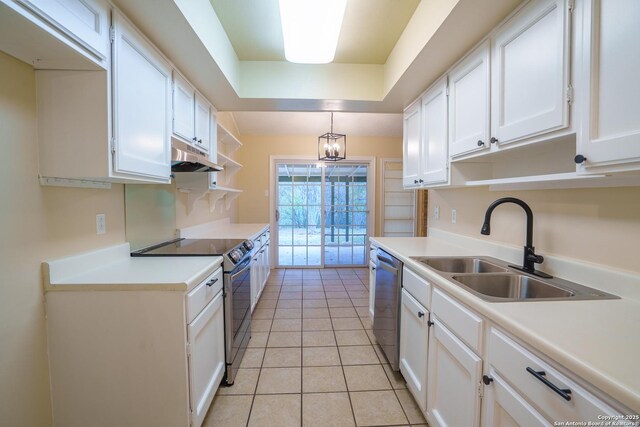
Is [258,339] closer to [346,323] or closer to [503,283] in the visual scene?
[346,323]

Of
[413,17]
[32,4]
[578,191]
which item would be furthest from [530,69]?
[32,4]

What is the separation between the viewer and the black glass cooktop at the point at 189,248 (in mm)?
1859

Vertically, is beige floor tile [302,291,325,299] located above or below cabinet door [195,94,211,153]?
below

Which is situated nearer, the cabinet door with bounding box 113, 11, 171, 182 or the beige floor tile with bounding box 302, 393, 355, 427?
the cabinet door with bounding box 113, 11, 171, 182

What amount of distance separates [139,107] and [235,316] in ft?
4.83

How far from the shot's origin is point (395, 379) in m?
1.94

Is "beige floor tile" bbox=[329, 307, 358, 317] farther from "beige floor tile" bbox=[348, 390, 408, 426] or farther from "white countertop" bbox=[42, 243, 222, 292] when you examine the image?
"white countertop" bbox=[42, 243, 222, 292]

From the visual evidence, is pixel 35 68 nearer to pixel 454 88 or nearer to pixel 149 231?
pixel 149 231

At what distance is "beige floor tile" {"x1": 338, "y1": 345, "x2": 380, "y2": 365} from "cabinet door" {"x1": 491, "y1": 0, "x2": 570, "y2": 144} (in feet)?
5.97

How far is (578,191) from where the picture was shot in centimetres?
128

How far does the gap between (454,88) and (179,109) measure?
77.0 inches

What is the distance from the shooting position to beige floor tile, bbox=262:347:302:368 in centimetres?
210

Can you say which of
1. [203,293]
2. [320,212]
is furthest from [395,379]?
[320,212]

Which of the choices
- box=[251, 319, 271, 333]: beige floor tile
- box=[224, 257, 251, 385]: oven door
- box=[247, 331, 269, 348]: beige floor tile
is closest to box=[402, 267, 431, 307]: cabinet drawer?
box=[224, 257, 251, 385]: oven door
